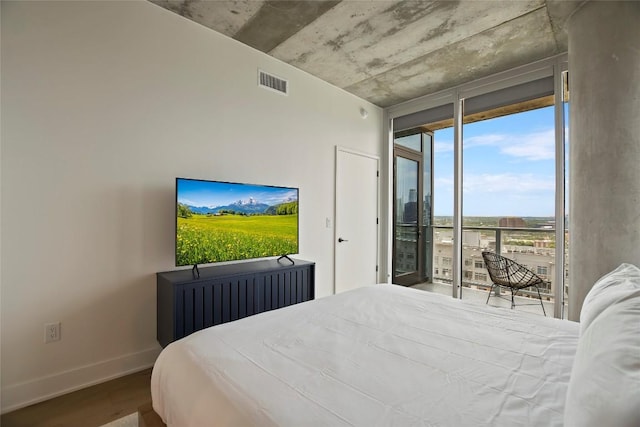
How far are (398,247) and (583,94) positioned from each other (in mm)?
2882

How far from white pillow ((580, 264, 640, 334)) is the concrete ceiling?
88.6 inches

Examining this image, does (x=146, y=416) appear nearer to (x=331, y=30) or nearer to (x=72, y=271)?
(x=72, y=271)

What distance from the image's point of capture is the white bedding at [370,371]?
2.79 ft

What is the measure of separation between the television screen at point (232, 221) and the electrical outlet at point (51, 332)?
0.84m

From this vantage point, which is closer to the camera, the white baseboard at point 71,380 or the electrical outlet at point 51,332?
the white baseboard at point 71,380

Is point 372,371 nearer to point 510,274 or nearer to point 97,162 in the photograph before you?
point 97,162

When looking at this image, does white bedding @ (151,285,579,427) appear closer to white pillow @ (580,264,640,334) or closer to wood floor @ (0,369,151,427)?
white pillow @ (580,264,640,334)

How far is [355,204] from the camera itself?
14.1ft

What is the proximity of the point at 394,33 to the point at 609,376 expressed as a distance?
300 cm

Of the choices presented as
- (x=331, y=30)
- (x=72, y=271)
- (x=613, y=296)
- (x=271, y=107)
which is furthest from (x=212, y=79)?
(x=613, y=296)

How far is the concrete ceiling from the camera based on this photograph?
249 centimetres

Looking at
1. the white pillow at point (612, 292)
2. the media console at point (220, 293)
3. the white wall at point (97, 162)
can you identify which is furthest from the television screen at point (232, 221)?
the white pillow at point (612, 292)

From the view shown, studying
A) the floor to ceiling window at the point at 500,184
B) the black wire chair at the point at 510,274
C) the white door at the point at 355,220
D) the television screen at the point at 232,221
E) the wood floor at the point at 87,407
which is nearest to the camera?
the wood floor at the point at 87,407

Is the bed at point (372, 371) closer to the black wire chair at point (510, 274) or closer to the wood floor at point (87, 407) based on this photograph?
the wood floor at point (87, 407)
